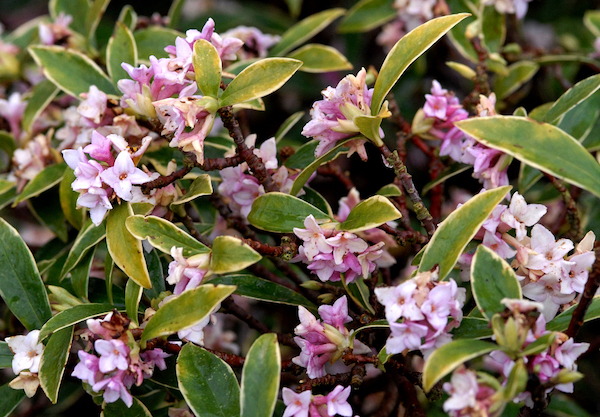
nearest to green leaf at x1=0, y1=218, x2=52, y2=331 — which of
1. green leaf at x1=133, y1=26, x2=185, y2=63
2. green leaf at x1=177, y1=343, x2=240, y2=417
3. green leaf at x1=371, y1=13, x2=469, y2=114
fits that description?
green leaf at x1=177, y1=343, x2=240, y2=417

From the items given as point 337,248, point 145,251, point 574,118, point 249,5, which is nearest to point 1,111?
point 145,251

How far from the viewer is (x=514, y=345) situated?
0.76 meters

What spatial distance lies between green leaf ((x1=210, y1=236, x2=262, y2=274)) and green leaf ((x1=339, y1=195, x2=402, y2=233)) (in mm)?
170

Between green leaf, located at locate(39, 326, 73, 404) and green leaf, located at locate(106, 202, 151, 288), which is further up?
green leaf, located at locate(106, 202, 151, 288)

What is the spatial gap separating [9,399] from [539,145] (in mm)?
956

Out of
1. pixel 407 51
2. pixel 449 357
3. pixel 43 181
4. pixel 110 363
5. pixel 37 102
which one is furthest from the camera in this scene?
pixel 37 102

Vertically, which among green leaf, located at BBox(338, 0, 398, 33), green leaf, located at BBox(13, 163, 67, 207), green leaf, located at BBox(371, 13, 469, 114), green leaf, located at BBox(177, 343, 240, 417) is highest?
green leaf, located at BBox(371, 13, 469, 114)

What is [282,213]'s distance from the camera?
994mm

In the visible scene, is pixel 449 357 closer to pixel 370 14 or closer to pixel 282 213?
pixel 282 213

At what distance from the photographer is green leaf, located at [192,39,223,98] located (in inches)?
36.7

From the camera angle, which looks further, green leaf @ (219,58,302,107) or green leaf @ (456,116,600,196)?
green leaf @ (219,58,302,107)

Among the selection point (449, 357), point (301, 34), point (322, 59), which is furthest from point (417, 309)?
point (301, 34)

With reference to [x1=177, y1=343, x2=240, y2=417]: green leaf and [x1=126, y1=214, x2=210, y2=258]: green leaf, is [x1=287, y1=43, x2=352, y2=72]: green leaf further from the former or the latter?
[x1=177, y1=343, x2=240, y2=417]: green leaf

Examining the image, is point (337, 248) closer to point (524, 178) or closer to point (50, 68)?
point (524, 178)
